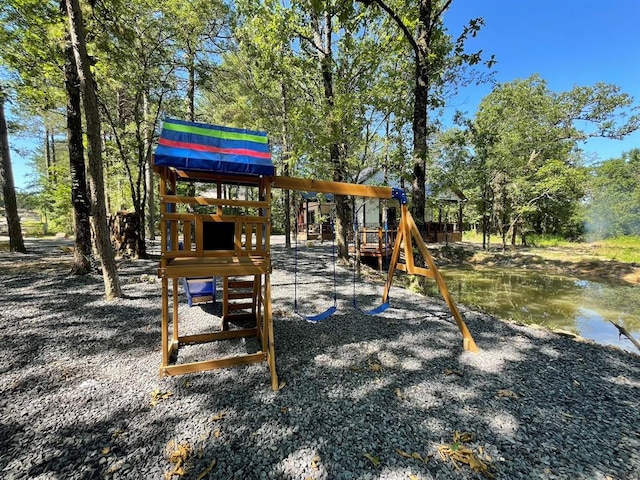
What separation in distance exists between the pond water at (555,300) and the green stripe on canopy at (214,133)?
5.17 metres

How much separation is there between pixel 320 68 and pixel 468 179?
10157 mm

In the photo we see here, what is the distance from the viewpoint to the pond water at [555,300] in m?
5.85

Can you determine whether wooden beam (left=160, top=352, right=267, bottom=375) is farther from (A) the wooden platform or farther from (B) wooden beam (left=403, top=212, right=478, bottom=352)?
(B) wooden beam (left=403, top=212, right=478, bottom=352)

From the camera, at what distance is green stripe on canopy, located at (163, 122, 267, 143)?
283 cm

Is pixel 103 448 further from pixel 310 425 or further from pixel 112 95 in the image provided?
pixel 112 95

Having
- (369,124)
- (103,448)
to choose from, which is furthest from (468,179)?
(103,448)

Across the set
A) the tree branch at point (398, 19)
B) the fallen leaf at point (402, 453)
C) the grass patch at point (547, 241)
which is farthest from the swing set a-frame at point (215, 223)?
the grass patch at point (547, 241)

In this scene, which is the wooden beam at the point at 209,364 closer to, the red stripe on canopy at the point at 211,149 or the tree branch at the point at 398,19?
the red stripe on canopy at the point at 211,149

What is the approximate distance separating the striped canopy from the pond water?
Result: 5.12 metres

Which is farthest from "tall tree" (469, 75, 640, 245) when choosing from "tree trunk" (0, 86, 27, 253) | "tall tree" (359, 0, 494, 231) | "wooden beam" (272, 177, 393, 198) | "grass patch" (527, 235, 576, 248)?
"tree trunk" (0, 86, 27, 253)

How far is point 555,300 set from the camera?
8.02 metres

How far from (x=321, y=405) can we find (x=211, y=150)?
2.40 metres

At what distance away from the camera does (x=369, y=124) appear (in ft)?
28.6

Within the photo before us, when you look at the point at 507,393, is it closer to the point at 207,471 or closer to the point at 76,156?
the point at 207,471
